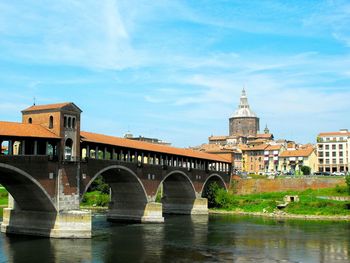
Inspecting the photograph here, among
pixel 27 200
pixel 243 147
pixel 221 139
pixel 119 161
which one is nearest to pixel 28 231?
pixel 27 200

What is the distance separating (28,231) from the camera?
166ft

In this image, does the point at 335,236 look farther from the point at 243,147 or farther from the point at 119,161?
the point at 243,147

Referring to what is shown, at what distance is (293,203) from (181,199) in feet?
61.2

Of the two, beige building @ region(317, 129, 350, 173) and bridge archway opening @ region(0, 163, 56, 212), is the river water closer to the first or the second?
bridge archway opening @ region(0, 163, 56, 212)

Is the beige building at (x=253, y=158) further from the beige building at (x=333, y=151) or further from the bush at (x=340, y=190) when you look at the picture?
the bush at (x=340, y=190)

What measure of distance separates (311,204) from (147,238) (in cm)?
3875

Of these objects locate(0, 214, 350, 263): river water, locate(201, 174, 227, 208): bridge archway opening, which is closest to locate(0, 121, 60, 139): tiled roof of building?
locate(0, 214, 350, 263): river water

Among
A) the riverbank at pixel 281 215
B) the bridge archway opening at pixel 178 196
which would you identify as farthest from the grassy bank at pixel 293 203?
the bridge archway opening at pixel 178 196

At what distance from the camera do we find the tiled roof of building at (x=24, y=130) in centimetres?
4544

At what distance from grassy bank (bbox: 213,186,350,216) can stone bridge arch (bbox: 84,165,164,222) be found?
23045 mm

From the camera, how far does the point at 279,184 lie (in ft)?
319

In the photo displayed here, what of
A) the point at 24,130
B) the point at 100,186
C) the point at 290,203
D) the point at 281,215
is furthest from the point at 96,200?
the point at 24,130

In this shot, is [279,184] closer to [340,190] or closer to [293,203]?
[340,190]

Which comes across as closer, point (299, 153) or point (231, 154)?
point (231, 154)
